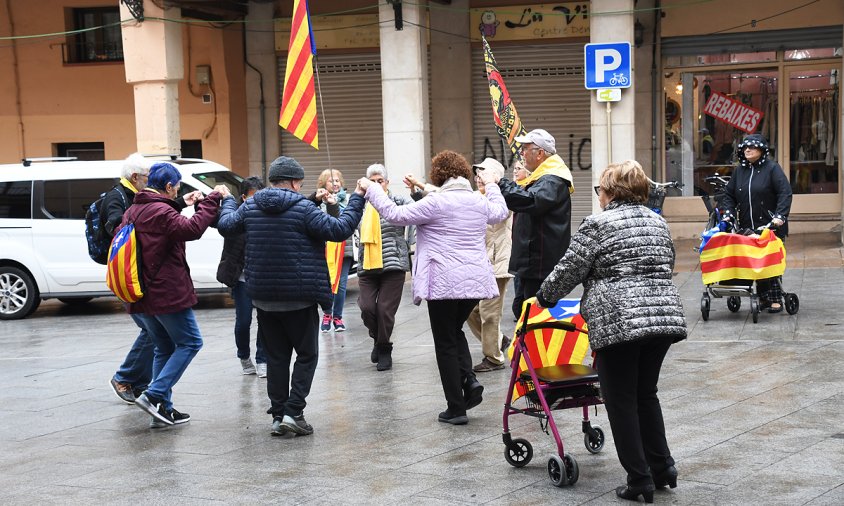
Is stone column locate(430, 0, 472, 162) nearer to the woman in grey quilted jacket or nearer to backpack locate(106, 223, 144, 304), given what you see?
backpack locate(106, 223, 144, 304)

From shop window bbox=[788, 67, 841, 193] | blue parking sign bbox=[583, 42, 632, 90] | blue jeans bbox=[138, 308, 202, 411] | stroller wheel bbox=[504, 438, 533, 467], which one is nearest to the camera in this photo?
stroller wheel bbox=[504, 438, 533, 467]

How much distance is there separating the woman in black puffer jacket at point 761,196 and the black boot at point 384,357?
4055mm

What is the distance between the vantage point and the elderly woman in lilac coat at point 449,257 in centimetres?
761

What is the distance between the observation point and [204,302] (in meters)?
15.8

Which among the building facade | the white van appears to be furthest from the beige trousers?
the building facade

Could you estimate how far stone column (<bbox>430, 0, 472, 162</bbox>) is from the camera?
20203 mm

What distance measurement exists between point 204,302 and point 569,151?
25.5ft

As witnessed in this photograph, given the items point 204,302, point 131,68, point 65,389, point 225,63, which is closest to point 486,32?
point 225,63

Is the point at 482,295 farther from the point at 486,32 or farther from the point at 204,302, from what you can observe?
the point at 486,32

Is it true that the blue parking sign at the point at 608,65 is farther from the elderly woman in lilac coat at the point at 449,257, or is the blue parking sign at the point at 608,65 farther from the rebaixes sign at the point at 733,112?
the elderly woman in lilac coat at the point at 449,257

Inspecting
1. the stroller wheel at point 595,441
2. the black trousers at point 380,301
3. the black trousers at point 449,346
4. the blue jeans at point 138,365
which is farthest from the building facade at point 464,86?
the stroller wheel at point 595,441

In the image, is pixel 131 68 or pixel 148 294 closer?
pixel 148 294

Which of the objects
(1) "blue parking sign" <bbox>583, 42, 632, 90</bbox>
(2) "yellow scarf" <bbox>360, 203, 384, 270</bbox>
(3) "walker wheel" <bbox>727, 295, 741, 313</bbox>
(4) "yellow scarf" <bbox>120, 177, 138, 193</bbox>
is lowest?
Answer: (3) "walker wheel" <bbox>727, 295, 741, 313</bbox>

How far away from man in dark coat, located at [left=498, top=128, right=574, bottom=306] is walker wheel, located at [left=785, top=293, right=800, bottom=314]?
4.02 m
